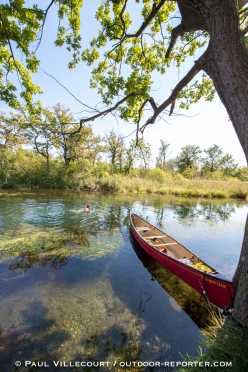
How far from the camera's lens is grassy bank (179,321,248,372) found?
6.43 feet

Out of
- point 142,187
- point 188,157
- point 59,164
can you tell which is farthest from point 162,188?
point 188,157

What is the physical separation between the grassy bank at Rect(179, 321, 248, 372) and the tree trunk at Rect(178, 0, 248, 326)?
191 millimetres

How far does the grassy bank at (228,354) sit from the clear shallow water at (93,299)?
3.70 feet

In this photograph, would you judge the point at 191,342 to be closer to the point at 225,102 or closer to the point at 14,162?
the point at 225,102

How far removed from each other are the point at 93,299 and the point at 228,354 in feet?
10.1

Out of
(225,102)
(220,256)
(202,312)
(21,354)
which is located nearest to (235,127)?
(225,102)

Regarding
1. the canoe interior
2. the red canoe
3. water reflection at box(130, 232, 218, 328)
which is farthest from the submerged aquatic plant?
water reflection at box(130, 232, 218, 328)

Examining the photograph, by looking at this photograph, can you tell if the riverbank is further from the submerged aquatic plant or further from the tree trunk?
the tree trunk

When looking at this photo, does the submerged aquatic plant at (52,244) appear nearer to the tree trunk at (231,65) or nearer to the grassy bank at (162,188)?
the tree trunk at (231,65)

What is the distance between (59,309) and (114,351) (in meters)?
1.56

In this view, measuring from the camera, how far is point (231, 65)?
7.27 ft

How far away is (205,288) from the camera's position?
13.7 feet

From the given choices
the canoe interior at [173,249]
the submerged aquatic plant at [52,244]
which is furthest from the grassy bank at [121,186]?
the canoe interior at [173,249]

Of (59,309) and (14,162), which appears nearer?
(59,309)
